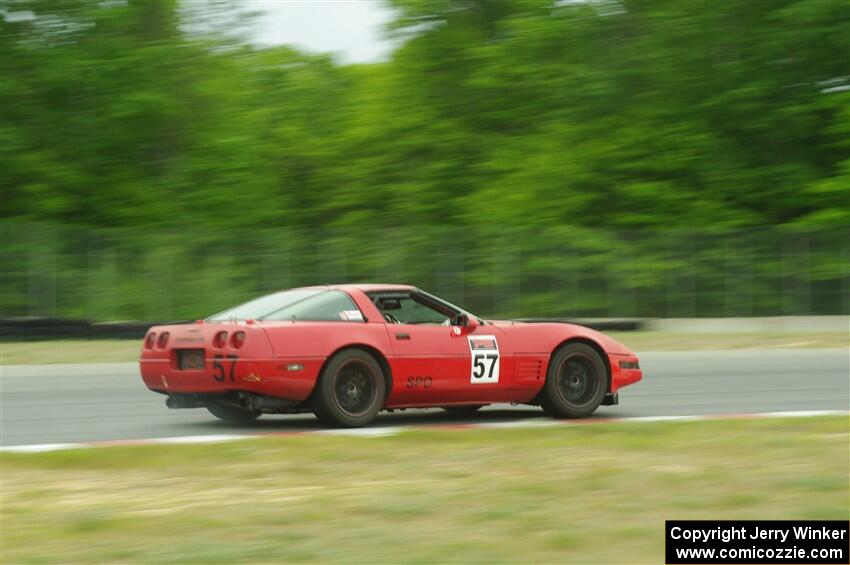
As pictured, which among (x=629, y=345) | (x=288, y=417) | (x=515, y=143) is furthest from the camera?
(x=515, y=143)

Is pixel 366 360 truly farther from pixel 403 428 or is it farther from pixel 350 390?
pixel 403 428

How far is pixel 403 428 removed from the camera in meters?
10.5

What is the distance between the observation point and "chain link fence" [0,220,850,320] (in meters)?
24.6

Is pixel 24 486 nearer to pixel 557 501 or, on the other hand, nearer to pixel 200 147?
pixel 557 501

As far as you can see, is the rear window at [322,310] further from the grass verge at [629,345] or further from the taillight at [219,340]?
the grass verge at [629,345]

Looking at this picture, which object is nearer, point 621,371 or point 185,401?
point 185,401

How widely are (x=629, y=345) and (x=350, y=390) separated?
12686mm

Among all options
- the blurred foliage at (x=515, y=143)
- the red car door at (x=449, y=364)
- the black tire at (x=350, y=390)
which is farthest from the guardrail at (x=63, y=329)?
the black tire at (x=350, y=390)

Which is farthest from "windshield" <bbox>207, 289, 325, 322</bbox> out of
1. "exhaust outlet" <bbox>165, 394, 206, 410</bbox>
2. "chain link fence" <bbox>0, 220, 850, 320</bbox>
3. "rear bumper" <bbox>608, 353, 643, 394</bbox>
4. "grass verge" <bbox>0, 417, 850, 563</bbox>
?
"chain link fence" <bbox>0, 220, 850, 320</bbox>

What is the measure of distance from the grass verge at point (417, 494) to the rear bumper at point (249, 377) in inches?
20.9

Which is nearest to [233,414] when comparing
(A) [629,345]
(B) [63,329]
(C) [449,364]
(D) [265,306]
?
(D) [265,306]

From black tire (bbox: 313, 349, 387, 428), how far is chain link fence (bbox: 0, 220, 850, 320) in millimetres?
14914

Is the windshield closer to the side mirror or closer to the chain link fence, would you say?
the side mirror

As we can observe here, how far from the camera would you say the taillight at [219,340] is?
10023 mm
